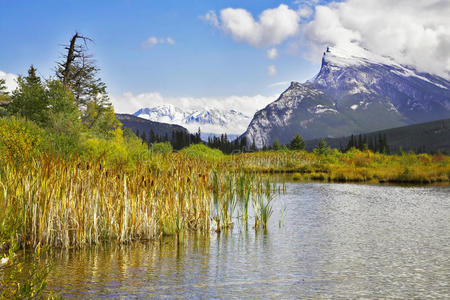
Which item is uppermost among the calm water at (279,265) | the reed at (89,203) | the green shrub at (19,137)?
the green shrub at (19,137)

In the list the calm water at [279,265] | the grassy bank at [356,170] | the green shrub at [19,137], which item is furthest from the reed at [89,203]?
the grassy bank at [356,170]

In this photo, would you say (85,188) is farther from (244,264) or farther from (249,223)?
(249,223)

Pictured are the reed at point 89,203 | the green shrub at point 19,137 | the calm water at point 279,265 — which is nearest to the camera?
the calm water at point 279,265

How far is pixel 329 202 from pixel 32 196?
47.6 feet

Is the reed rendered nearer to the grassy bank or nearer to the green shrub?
the green shrub

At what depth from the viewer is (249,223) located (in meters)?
14.3

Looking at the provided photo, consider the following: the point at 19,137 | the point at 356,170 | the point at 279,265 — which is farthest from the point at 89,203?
the point at 356,170

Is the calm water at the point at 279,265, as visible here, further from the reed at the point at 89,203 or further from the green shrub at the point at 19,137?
the green shrub at the point at 19,137

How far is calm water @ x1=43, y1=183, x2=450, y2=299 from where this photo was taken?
7543mm

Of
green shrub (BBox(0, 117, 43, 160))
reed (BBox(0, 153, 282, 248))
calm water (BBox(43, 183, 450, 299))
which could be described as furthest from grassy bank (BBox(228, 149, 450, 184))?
reed (BBox(0, 153, 282, 248))

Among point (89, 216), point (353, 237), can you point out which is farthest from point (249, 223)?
point (89, 216)

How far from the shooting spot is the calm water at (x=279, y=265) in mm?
7543

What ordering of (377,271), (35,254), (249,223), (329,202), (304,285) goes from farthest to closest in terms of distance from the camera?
(329,202) → (249,223) → (35,254) → (377,271) → (304,285)

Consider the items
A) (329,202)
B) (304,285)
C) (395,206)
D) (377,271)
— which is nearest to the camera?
(304,285)
